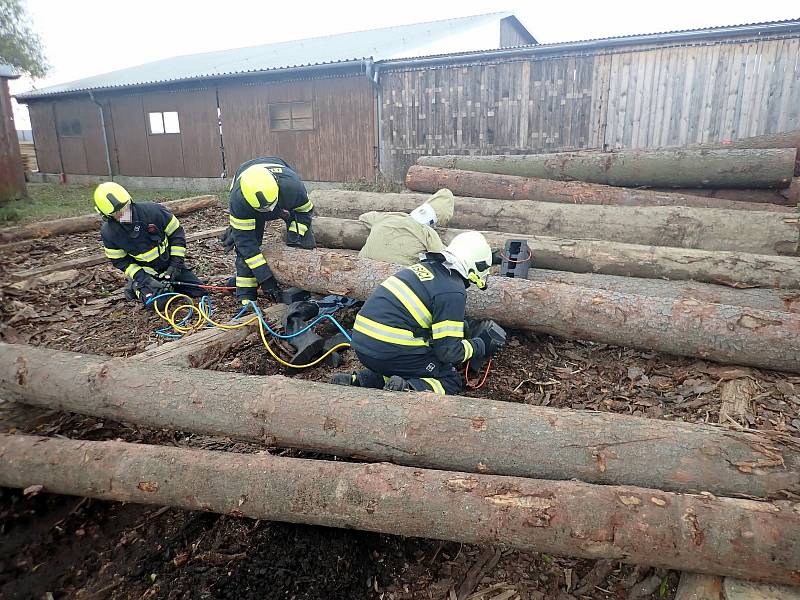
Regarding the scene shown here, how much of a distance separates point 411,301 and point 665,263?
2669 mm

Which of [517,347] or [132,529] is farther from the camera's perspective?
[517,347]

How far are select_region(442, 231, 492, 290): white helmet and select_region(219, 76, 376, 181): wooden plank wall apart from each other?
9.58 meters

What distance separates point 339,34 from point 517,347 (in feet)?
64.0

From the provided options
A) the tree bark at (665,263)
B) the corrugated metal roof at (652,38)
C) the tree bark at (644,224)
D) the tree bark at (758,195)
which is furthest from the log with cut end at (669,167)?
the corrugated metal roof at (652,38)

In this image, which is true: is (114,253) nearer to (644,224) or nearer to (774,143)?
(644,224)

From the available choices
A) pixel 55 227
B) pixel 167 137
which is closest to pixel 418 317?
pixel 55 227

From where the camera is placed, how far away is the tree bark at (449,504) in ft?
7.04

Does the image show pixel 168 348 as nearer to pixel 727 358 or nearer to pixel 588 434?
pixel 588 434

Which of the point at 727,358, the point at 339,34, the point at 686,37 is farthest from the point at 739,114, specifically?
the point at 339,34

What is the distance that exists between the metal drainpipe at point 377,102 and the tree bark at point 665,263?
7736mm

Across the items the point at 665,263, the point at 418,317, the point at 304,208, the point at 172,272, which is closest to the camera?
the point at 418,317

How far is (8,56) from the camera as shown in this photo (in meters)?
30.3

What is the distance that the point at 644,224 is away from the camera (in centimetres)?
567

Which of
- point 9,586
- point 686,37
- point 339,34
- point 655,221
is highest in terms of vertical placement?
point 339,34
